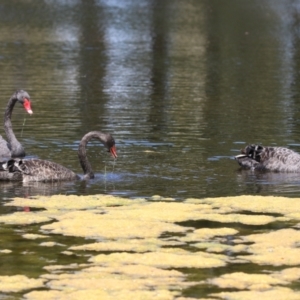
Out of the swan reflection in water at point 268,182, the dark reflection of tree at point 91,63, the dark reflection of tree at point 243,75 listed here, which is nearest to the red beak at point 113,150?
the swan reflection in water at point 268,182

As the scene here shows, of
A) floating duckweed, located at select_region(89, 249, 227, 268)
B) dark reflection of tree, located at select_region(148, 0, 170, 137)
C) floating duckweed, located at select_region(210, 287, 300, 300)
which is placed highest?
dark reflection of tree, located at select_region(148, 0, 170, 137)

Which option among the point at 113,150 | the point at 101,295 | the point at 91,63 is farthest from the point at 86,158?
the point at 91,63

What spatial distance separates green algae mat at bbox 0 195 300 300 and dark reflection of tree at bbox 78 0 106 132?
713 cm

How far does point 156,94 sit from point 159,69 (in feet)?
23.0

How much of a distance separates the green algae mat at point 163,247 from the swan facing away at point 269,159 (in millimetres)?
2388

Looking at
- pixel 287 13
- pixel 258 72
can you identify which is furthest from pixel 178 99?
pixel 287 13

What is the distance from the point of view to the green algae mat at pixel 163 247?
27.3 feet

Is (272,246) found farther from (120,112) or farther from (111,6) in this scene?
(111,6)

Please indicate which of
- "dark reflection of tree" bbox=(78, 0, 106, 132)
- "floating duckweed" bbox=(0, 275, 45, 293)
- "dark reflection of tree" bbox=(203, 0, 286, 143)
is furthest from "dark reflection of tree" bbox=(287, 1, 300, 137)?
"floating duckweed" bbox=(0, 275, 45, 293)

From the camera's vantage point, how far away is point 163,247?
9.70 m

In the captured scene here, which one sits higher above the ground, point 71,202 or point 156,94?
point 156,94

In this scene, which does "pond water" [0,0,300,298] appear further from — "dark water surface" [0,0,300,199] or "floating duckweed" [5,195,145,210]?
"floating duckweed" [5,195,145,210]

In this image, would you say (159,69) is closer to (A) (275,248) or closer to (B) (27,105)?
(B) (27,105)

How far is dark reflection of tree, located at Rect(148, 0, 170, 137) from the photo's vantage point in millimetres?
20484
